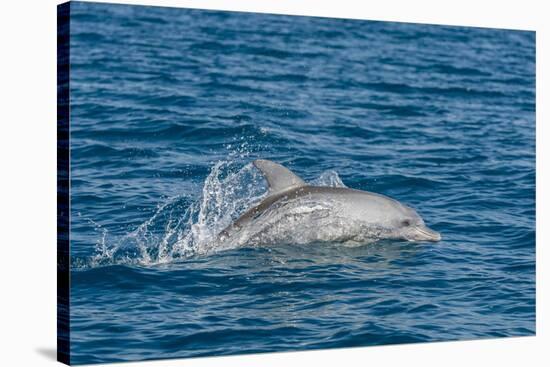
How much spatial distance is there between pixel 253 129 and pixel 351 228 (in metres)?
4.03

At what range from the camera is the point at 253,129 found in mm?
18828

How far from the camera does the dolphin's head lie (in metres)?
15.7

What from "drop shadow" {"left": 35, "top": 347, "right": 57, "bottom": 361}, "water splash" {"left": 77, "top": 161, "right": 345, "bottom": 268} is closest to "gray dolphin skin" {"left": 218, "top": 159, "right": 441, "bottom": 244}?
"water splash" {"left": 77, "top": 161, "right": 345, "bottom": 268}

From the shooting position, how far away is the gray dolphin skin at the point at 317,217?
1493 cm

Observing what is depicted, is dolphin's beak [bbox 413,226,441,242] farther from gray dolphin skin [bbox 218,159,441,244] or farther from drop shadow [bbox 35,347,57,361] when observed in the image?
drop shadow [bbox 35,347,57,361]

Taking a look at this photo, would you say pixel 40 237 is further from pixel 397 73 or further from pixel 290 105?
pixel 397 73

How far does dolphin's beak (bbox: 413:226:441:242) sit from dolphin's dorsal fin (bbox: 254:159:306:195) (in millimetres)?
1975

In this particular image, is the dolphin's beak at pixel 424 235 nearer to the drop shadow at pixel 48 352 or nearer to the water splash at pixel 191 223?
the water splash at pixel 191 223

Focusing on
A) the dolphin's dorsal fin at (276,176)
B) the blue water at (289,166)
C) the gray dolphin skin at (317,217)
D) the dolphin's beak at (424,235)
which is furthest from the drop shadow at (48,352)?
the dolphin's beak at (424,235)

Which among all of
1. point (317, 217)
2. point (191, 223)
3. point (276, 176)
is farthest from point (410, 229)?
point (191, 223)

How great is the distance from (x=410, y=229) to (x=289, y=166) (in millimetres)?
2953

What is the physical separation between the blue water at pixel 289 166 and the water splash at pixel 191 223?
1.4 inches

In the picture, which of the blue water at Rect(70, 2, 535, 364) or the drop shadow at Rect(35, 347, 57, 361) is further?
the blue water at Rect(70, 2, 535, 364)
